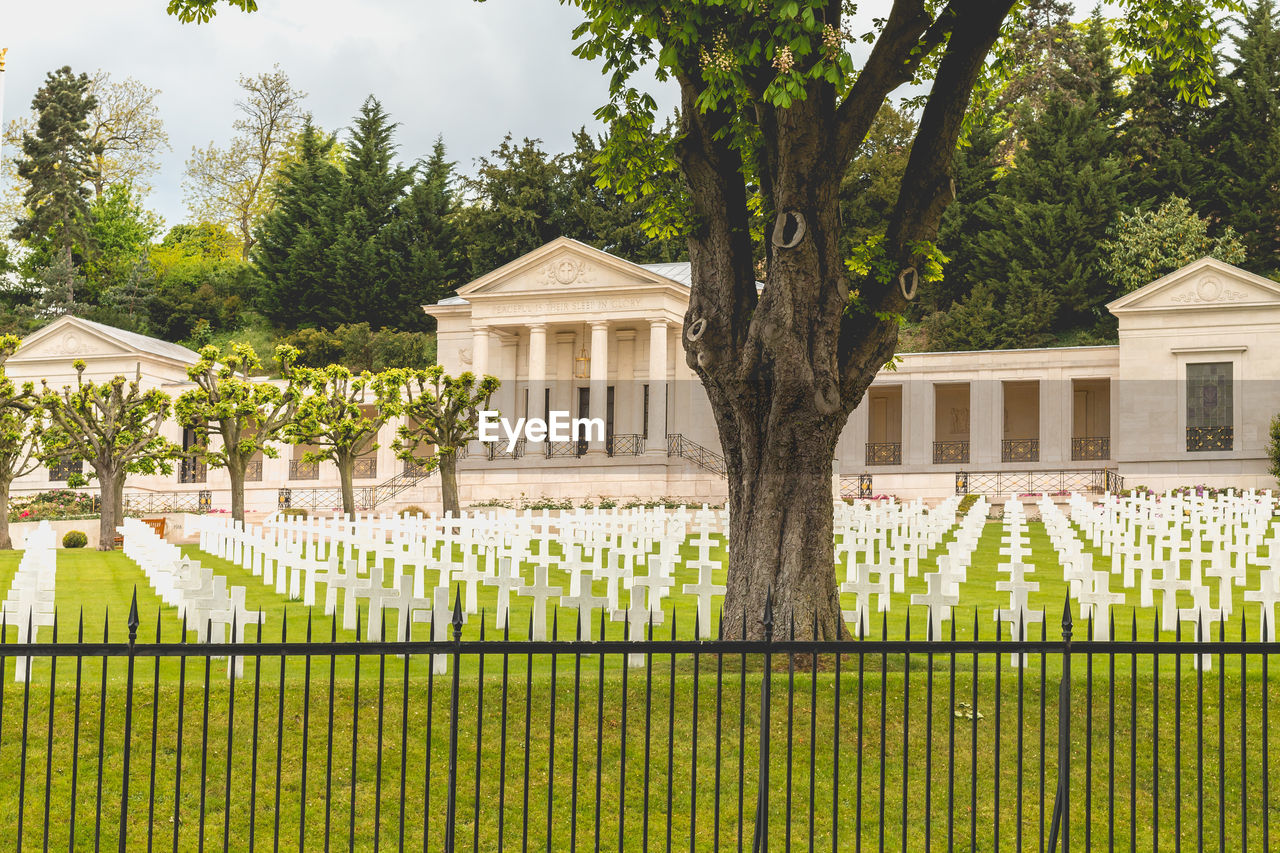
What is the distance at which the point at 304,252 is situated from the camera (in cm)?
6078

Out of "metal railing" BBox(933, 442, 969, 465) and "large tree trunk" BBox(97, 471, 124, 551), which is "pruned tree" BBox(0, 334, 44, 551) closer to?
"large tree trunk" BBox(97, 471, 124, 551)

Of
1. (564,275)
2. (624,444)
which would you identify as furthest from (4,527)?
(624,444)

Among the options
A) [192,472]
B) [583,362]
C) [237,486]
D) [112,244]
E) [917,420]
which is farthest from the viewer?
[112,244]

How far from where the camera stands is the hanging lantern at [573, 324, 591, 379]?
48.6 m

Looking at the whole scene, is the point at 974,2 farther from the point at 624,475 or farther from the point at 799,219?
the point at 624,475

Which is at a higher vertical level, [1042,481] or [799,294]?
[799,294]

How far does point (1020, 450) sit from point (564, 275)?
18923 mm

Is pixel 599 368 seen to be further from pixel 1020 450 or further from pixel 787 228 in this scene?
pixel 787 228

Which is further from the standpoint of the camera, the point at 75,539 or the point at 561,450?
the point at 561,450

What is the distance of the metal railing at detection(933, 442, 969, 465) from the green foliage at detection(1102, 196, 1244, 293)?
10.7 metres

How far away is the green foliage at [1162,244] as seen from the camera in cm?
4778

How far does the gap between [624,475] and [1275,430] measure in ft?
69.8

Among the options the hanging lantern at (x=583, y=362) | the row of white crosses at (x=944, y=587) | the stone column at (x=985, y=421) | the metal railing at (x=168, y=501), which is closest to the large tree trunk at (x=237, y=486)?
the metal railing at (x=168, y=501)

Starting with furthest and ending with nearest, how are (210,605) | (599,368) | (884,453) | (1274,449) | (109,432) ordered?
(884,453) → (599,368) → (1274,449) → (109,432) → (210,605)
